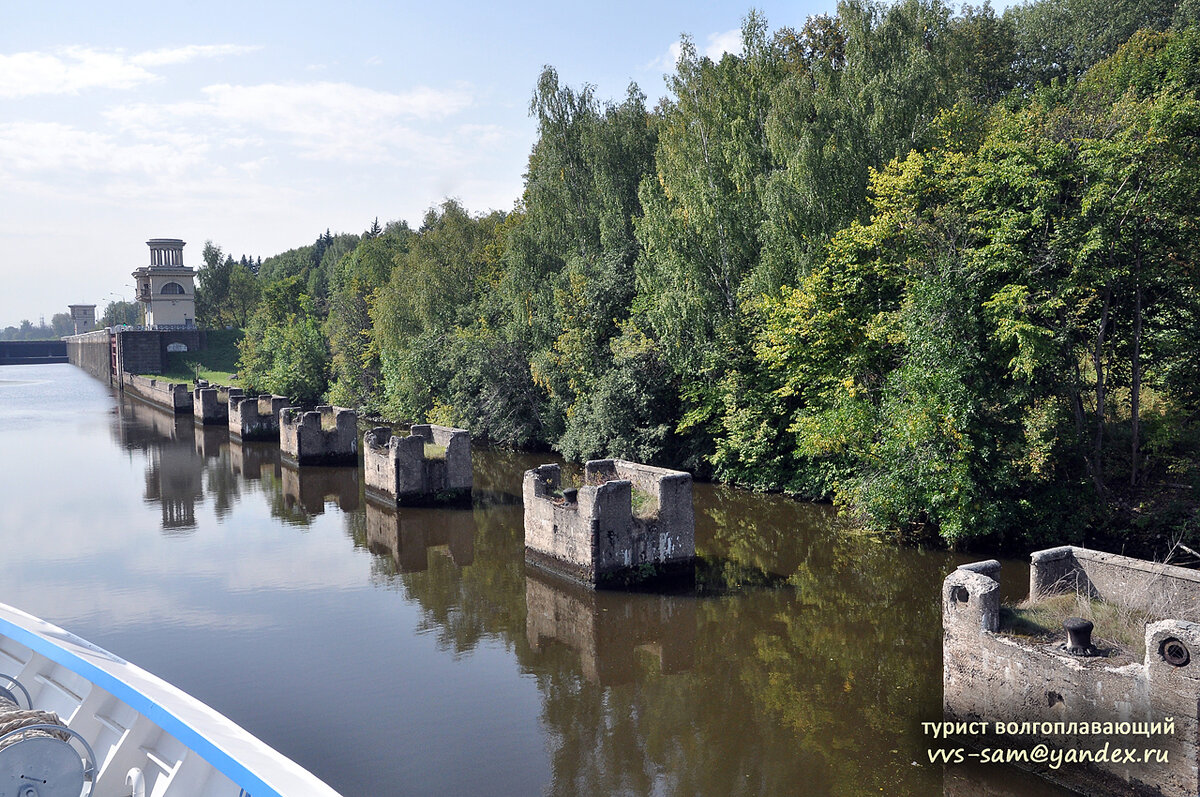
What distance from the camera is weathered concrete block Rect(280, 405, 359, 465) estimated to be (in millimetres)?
32031

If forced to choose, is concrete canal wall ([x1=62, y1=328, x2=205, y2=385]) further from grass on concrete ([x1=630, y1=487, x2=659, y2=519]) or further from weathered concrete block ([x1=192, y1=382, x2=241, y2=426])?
grass on concrete ([x1=630, y1=487, x2=659, y2=519])

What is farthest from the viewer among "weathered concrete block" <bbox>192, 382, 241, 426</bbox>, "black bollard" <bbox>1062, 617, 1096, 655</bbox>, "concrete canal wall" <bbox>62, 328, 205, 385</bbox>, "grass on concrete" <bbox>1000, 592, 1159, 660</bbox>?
"concrete canal wall" <bbox>62, 328, 205, 385</bbox>

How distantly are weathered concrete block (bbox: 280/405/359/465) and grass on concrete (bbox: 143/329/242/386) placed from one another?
36767 millimetres

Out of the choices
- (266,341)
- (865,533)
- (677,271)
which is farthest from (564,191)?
(266,341)

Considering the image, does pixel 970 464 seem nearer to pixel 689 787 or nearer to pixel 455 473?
pixel 689 787

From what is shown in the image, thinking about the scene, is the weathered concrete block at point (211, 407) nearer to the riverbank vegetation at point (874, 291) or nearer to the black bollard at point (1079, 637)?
the riverbank vegetation at point (874, 291)

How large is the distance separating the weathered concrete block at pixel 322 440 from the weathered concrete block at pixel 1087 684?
2583 cm

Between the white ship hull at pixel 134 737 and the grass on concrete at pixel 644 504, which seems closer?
the white ship hull at pixel 134 737

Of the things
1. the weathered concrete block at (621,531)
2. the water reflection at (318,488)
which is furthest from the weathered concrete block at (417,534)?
the weathered concrete block at (621,531)

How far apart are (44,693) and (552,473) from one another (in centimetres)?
1296

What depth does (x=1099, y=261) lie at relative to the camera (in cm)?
1691

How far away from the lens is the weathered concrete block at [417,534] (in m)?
20.5

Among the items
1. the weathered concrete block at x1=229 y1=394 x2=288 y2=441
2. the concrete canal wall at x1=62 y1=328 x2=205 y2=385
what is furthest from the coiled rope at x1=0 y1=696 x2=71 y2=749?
the concrete canal wall at x1=62 y1=328 x2=205 y2=385

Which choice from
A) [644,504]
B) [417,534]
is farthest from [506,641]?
[417,534]
